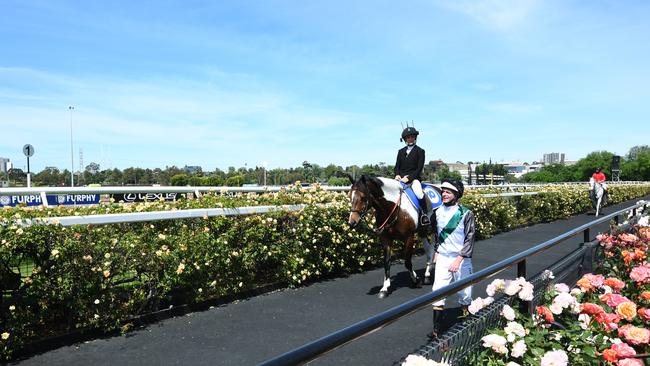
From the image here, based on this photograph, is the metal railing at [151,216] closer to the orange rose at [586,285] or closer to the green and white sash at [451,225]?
the green and white sash at [451,225]

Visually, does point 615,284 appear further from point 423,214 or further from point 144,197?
point 144,197

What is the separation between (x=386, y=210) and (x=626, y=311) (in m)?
4.27

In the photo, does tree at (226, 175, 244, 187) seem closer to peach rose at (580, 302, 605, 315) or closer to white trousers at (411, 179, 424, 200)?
white trousers at (411, 179, 424, 200)

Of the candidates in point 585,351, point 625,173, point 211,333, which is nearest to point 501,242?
point 211,333

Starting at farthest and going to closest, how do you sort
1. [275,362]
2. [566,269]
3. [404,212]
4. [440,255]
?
[404,212]
[440,255]
[566,269]
[275,362]

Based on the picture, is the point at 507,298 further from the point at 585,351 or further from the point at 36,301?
the point at 36,301

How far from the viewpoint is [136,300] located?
16.4 feet

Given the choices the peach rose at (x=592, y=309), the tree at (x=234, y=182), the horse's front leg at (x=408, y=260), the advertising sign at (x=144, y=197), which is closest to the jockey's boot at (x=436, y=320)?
the peach rose at (x=592, y=309)

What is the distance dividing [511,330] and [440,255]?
99.0 inches

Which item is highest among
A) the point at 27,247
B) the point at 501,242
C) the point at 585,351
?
the point at 27,247

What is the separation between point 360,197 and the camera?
21.0 feet

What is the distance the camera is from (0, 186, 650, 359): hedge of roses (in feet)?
13.7

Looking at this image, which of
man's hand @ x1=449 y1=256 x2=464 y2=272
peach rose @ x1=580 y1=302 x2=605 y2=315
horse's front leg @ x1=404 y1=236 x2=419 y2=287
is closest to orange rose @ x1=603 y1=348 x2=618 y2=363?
peach rose @ x1=580 y1=302 x2=605 y2=315

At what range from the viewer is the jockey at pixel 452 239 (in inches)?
184
